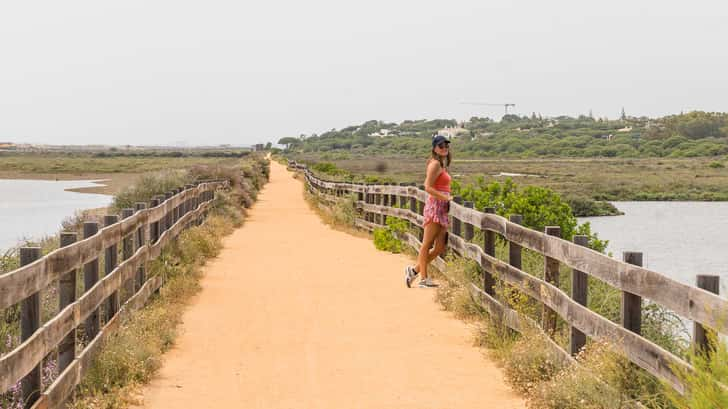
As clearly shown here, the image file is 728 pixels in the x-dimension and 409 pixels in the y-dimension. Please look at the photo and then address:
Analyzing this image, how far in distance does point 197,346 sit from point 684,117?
185 m

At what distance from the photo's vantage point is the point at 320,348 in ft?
30.5

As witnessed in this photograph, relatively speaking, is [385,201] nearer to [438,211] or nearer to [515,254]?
[438,211]

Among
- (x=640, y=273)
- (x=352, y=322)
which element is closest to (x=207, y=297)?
(x=352, y=322)

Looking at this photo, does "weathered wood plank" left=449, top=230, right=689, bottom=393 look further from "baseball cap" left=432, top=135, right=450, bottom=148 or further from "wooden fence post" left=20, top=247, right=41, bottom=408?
"wooden fence post" left=20, top=247, right=41, bottom=408

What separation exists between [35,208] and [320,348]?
1582 inches

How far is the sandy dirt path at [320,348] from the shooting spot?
7.47 m

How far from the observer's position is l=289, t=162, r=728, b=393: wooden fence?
16.0ft

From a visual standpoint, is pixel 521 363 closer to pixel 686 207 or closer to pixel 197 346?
pixel 197 346

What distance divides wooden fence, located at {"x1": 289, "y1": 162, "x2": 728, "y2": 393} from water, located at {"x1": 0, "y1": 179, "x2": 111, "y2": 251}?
558 inches

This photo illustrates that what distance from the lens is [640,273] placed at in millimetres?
5742

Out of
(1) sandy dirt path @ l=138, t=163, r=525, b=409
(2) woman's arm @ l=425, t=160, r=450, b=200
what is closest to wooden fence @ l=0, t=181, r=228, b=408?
(1) sandy dirt path @ l=138, t=163, r=525, b=409

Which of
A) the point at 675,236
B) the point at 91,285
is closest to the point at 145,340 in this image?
the point at 91,285

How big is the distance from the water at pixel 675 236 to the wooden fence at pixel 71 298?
8.93m

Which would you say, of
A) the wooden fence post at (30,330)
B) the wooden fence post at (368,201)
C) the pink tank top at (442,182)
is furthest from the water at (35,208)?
the wooden fence post at (30,330)
